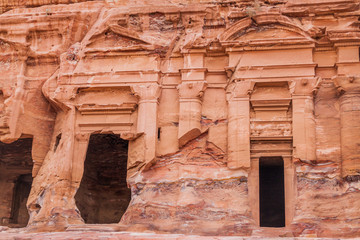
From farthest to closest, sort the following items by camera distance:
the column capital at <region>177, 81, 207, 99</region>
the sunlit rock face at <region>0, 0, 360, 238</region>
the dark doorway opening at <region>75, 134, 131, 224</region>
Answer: the dark doorway opening at <region>75, 134, 131, 224</region> → the column capital at <region>177, 81, 207, 99</region> → the sunlit rock face at <region>0, 0, 360, 238</region>

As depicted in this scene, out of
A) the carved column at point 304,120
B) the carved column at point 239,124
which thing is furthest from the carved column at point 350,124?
the carved column at point 239,124

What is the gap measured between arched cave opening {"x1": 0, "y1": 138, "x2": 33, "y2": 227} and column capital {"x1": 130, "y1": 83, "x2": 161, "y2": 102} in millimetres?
4622

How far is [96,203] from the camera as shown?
50.7 feet

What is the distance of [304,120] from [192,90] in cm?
236

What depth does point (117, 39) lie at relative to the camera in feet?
43.9

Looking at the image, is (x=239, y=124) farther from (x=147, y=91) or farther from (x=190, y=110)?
(x=147, y=91)

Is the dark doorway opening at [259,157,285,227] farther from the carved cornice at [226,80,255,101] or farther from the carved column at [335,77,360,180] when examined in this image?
the carved column at [335,77,360,180]

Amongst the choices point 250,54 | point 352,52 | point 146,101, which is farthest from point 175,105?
point 352,52

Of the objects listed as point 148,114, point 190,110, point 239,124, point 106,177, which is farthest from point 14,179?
point 239,124

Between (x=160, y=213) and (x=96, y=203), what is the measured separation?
4.10 m

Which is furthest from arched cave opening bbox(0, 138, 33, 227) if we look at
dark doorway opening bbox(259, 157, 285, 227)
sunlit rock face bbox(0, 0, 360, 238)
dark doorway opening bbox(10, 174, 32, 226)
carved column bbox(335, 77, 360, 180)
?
carved column bbox(335, 77, 360, 180)

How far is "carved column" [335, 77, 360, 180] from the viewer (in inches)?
444

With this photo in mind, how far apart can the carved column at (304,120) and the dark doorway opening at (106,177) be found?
211 inches

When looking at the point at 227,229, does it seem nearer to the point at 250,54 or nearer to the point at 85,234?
the point at 85,234
